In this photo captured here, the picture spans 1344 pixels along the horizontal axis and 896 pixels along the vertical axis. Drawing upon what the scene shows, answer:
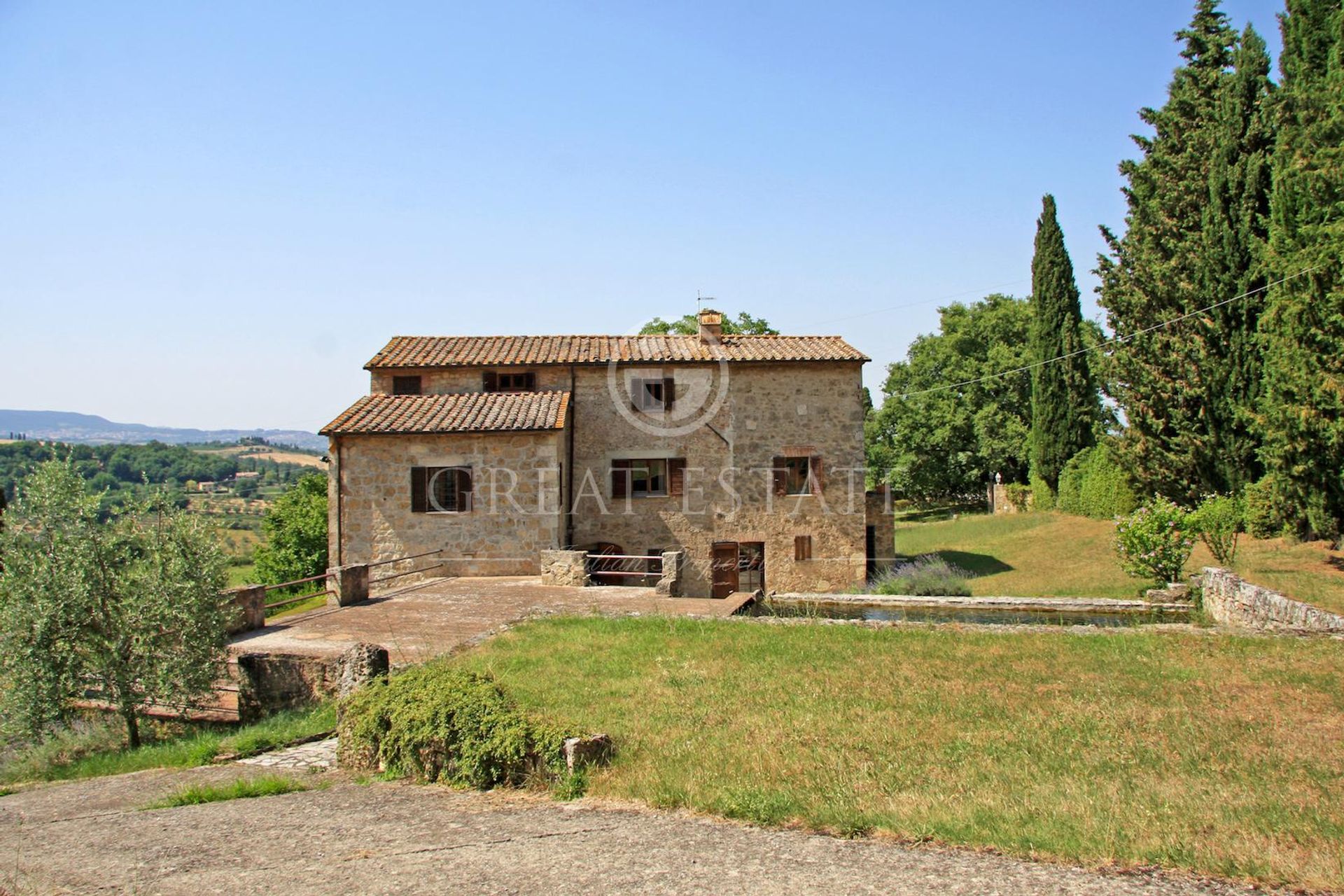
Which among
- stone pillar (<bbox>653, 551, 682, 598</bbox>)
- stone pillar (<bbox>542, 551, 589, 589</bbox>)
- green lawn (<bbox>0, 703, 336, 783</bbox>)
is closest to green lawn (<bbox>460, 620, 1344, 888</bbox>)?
green lawn (<bbox>0, 703, 336, 783</bbox>)

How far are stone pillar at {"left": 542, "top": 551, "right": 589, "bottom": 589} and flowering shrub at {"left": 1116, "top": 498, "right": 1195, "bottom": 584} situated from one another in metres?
11.5

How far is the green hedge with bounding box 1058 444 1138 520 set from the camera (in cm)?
2872

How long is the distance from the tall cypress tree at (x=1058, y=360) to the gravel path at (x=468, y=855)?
1324 inches

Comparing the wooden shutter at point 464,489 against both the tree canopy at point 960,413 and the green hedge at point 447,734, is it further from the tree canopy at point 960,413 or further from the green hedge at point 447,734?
the tree canopy at point 960,413

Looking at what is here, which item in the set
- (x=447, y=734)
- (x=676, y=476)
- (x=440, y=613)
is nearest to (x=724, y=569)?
(x=676, y=476)

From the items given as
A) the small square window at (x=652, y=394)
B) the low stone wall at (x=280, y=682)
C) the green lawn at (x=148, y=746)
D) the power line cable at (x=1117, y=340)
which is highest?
the power line cable at (x=1117, y=340)

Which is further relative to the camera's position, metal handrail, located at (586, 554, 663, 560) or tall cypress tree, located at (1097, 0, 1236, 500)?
tall cypress tree, located at (1097, 0, 1236, 500)

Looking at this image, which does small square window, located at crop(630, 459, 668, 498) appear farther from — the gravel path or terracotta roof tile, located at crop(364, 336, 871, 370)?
the gravel path

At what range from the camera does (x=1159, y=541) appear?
57.2ft

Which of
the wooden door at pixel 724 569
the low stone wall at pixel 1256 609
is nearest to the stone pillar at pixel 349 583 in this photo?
the wooden door at pixel 724 569

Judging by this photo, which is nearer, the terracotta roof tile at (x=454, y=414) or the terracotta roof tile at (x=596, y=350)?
the terracotta roof tile at (x=454, y=414)

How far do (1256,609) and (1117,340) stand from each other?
1598cm

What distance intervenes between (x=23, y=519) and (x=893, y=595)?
1635 centimetres

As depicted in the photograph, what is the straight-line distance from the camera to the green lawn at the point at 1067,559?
1723 cm
